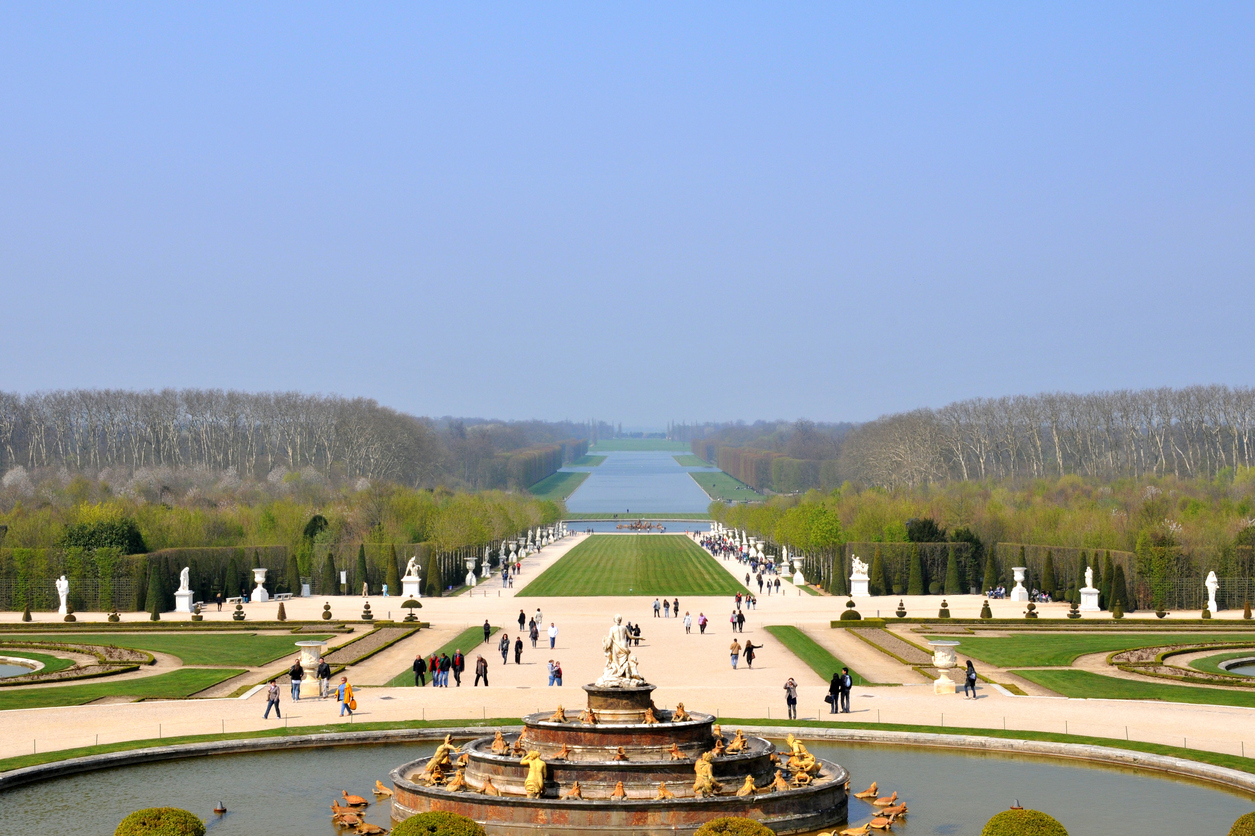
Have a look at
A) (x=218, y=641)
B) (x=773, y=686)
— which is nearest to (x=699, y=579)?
(x=218, y=641)

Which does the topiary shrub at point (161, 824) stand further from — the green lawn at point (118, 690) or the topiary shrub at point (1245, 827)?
the green lawn at point (118, 690)

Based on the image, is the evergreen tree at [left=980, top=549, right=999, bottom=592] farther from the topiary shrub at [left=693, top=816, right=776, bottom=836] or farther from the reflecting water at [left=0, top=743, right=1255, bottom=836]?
the topiary shrub at [left=693, top=816, right=776, bottom=836]

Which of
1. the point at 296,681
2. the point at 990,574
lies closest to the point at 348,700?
the point at 296,681

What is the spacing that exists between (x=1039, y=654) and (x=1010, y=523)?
39.1m

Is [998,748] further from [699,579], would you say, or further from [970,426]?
[970,426]

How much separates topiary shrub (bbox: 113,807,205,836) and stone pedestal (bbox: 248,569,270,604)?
173 feet

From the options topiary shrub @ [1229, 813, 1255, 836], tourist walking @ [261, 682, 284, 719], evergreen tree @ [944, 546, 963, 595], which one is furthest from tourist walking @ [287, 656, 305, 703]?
evergreen tree @ [944, 546, 963, 595]

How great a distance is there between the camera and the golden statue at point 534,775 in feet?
71.1

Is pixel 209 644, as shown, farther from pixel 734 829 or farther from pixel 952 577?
pixel 952 577

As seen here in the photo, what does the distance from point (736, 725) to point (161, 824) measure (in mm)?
14743

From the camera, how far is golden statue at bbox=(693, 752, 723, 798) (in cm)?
2166

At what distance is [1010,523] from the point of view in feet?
271

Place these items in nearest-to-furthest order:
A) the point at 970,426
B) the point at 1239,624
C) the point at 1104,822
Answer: the point at 1104,822, the point at 1239,624, the point at 970,426

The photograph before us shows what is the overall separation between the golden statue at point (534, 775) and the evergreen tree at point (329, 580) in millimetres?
55136
